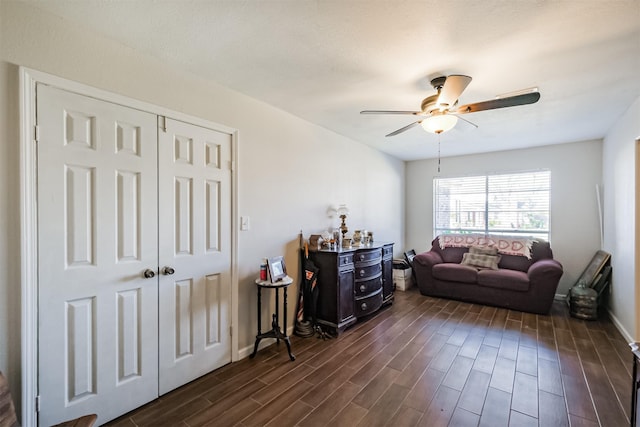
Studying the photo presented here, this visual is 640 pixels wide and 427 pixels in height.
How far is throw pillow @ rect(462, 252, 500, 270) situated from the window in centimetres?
81

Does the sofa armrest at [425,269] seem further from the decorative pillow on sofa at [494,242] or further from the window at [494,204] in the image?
the window at [494,204]

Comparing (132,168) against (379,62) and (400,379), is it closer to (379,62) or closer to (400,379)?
(379,62)

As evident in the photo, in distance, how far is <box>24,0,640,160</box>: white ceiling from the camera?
154cm

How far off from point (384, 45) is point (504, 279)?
12.0ft

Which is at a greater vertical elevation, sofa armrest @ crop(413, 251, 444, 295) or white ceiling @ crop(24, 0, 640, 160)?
white ceiling @ crop(24, 0, 640, 160)

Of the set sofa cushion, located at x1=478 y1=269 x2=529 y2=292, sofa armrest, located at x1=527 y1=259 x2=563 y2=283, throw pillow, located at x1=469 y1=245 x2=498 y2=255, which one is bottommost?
sofa cushion, located at x1=478 y1=269 x2=529 y2=292

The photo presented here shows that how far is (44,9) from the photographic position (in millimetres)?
1573

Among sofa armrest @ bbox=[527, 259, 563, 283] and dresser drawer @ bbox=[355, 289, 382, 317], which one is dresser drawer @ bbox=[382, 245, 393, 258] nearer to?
dresser drawer @ bbox=[355, 289, 382, 317]

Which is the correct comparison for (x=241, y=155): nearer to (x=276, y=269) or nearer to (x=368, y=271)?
(x=276, y=269)

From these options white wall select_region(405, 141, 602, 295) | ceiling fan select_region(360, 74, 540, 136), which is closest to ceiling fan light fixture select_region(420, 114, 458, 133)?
ceiling fan select_region(360, 74, 540, 136)

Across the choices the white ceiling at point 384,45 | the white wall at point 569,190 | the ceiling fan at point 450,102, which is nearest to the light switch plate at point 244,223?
the white ceiling at point 384,45

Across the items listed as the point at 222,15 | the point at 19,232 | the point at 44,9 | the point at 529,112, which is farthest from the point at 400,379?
the point at 44,9

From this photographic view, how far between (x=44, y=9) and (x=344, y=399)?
10.1 feet

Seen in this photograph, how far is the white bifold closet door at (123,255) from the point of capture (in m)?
1.64
